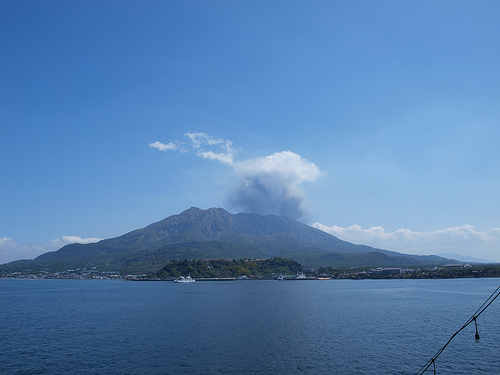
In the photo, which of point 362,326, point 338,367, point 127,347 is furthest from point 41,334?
point 362,326

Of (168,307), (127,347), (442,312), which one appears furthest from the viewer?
(168,307)

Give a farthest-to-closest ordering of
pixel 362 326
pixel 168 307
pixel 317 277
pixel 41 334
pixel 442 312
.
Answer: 1. pixel 317 277
2. pixel 168 307
3. pixel 442 312
4. pixel 362 326
5. pixel 41 334

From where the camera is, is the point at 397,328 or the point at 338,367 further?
the point at 397,328

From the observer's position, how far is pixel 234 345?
2934 centimetres

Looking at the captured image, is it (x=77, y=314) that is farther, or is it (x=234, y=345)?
(x=77, y=314)

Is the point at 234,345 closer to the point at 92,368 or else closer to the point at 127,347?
the point at 127,347

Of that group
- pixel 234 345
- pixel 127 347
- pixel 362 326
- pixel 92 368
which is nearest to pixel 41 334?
pixel 127 347

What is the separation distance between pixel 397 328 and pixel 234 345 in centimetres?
1716

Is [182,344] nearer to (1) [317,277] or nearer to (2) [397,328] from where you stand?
(2) [397,328]

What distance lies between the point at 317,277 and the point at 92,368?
147886mm

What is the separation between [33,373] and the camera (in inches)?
903

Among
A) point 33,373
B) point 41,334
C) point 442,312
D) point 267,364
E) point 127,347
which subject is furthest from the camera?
point 442,312

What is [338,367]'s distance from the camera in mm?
23750

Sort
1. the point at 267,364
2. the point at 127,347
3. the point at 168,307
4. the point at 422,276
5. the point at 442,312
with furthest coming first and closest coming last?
1. the point at 422,276
2. the point at 168,307
3. the point at 442,312
4. the point at 127,347
5. the point at 267,364
